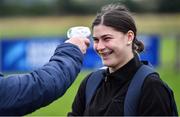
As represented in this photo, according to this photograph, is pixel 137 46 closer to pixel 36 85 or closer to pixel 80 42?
pixel 80 42

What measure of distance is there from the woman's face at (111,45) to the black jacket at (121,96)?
64 mm

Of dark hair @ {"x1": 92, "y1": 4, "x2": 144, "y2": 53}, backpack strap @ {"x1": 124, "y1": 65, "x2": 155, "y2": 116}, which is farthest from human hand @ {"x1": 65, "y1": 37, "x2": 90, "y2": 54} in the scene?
dark hair @ {"x1": 92, "y1": 4, "x2": 144, "y2": 53}

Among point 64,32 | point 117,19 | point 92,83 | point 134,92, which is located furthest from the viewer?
point 64,32

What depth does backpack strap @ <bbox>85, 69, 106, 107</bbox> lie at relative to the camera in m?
4.72

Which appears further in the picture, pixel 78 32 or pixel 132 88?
pixel 132 88

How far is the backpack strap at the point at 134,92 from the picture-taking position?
4350 millimetres

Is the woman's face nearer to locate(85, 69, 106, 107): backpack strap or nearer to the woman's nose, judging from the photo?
the woman's nose

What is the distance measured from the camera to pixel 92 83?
4770 mm

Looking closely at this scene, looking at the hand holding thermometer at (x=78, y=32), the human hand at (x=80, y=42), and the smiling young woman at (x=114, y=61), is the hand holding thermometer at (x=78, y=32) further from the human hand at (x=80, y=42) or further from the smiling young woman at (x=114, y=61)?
the smiling young woman at (x=114, y=61)

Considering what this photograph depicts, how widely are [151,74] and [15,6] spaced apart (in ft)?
186

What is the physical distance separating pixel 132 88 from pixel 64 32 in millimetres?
33360

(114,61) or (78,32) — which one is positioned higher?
(78,32)

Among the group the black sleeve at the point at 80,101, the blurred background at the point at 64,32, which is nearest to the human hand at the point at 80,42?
the black sleeve at the point at 80,101

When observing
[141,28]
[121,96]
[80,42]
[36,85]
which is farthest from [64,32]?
[36,85]
